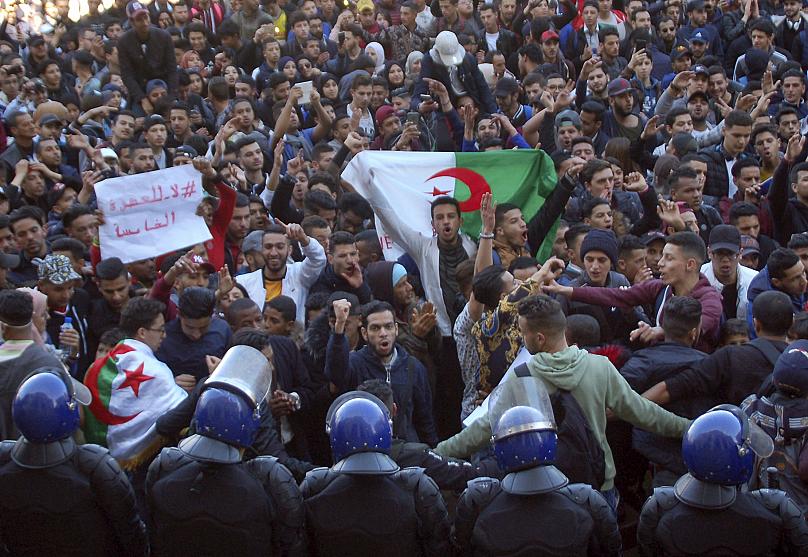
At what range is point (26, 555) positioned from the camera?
4914 millimetres

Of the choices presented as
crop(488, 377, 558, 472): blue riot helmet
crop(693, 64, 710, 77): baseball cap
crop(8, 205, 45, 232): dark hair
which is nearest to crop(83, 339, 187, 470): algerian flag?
crop(488, 377, 558, 472): blue riot helmet

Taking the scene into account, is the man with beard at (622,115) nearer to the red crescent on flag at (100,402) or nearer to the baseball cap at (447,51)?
the baseball cap at (447,51)

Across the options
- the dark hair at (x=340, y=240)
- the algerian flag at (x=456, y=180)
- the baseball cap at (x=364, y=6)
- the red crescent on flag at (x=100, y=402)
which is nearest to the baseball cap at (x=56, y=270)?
the red crescent on flag at (x=100, y=402)

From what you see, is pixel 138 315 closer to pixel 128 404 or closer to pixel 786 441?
pixel 128 404

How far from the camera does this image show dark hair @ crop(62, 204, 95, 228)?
873 cm

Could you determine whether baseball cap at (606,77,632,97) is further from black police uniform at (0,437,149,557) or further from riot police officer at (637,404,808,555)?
black police uniform at (0,437,149,557)

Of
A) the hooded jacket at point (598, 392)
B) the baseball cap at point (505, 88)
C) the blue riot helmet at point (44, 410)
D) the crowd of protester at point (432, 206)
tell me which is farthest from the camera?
the baseball cap at point (505, 88)

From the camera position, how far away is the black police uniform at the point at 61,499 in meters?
4.84

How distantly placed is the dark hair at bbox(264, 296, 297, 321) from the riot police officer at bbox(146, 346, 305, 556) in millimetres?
2261

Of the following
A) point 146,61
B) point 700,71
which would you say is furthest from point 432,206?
point 146,61

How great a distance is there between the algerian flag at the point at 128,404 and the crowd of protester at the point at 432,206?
0.31ft

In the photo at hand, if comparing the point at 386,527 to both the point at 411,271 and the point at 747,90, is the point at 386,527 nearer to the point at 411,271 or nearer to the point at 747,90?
the point at 411,271

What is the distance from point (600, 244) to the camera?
720 centimetres

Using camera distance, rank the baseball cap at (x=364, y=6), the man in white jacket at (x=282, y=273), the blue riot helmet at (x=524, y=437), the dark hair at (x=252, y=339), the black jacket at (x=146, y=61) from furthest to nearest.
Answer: the baseball cap at (x=364, y=6), the black jacket at (x=146, y=61), the man in white jacket at (x=282, y=273), the dark hair at (x=252, y=339), the blue riot helmet at (x=524, y=437)
